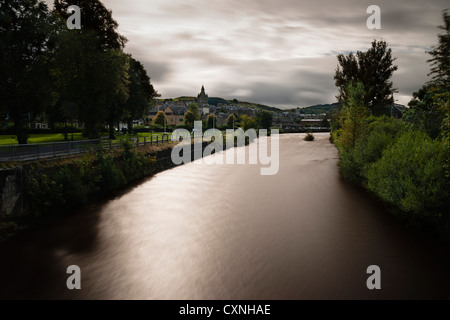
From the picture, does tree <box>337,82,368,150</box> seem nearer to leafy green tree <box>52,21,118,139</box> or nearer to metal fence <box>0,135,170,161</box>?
leafy green tree <box>52,21,118,139</box>

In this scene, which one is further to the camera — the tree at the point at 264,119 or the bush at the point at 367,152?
the tree at the point at 264,119

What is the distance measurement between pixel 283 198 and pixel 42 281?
47.6ft

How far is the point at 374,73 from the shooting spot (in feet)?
112

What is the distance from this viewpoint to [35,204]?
45.1 ft

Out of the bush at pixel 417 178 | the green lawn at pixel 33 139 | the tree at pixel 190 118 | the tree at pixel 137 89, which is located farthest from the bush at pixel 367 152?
the tree at pixel 190 118

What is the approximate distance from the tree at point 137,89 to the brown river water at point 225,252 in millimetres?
17419

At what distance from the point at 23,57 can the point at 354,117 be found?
27.2 m

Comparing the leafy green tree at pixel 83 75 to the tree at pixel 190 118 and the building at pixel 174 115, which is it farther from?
the building at pixel 174 115

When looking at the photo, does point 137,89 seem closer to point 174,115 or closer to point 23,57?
point 23,57

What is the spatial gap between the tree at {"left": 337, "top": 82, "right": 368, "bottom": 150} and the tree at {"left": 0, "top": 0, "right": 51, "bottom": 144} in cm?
2516

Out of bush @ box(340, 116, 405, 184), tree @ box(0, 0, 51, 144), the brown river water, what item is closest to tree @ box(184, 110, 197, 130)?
bush @ box(340, 116, 405, 184)

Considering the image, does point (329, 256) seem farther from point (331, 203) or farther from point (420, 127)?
point (420, 127)

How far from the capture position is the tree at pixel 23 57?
694 inches

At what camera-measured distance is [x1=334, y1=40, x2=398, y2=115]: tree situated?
3347 centimetres
